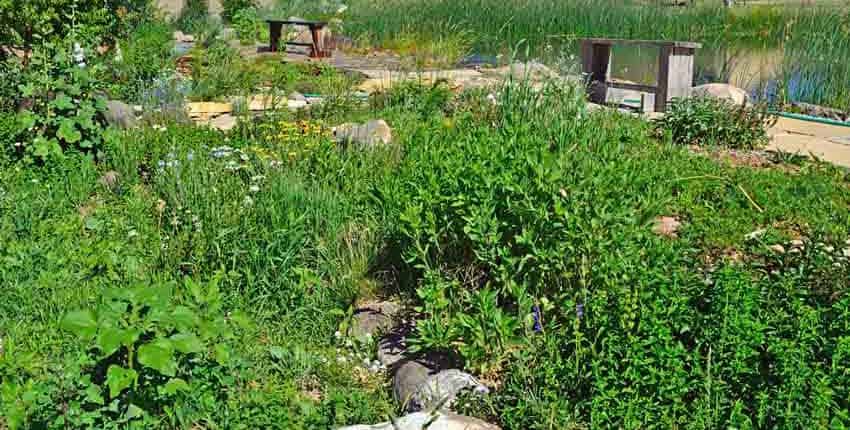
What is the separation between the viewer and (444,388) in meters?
3.64

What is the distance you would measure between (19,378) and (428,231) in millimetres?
1717

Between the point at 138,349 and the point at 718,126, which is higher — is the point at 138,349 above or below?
below

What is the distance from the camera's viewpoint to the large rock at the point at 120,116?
768 centimetres

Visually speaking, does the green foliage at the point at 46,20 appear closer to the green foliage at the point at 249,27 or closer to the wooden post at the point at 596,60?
the wooden post at the point at 596,60

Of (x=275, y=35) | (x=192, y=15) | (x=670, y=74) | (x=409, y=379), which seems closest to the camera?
(x=409, y=379)

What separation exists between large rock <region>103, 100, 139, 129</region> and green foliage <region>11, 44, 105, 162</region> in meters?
0.94

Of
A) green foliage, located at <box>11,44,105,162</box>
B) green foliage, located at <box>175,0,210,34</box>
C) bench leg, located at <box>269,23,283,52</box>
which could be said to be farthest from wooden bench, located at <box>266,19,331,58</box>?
green foliage, located at <box>11,44,105,162</box>

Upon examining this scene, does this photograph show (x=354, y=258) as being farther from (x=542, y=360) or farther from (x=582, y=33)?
(x=582, y=33)

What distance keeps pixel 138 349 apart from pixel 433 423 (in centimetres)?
97

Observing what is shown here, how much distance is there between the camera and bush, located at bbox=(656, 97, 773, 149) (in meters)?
6.95

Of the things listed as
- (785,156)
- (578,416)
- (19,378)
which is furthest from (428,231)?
(785,156)

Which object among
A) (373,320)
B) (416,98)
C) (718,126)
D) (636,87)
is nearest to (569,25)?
(636,87)

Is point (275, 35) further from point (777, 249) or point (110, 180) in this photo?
point (777, 249)

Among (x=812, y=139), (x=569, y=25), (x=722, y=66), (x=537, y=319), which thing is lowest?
(x=537, y=319)
